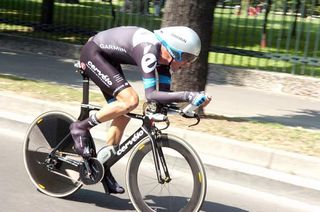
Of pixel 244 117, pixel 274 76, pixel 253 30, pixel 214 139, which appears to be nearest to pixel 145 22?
pixel 253 30

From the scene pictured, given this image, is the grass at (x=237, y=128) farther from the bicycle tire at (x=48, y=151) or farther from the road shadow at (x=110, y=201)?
the bicycle tire at (x=48, y=151)

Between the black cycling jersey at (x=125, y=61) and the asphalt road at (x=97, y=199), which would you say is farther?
the asphalt road at (x=97, y=199)

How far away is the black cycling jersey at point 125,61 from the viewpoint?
4340 millimetres

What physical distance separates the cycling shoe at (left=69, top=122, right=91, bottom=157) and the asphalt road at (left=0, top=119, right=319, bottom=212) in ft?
1.58

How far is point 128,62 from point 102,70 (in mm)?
227

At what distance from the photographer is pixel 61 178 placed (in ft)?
16.7

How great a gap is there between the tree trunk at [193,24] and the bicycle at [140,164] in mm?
2984

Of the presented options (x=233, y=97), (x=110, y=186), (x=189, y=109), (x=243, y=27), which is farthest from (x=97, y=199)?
(x=243, y=27)

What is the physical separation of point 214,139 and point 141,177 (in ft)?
6.35

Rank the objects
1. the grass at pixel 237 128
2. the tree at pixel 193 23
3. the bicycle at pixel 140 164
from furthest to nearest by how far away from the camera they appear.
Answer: the tree at pixel 193 23 < the grass at pixel 237 128 < the bicycle at pixel 140 164

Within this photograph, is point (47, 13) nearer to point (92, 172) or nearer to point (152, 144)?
point (92, 172)

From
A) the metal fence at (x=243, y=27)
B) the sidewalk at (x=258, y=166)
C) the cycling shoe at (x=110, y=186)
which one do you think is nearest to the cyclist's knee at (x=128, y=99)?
the cycling shoe at (x=110, y=186)

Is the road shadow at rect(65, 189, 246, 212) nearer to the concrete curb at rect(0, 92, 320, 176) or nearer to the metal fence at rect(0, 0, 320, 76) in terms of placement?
the concrete curb at rect(0, 92, 320, 176)

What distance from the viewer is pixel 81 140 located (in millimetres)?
4887
